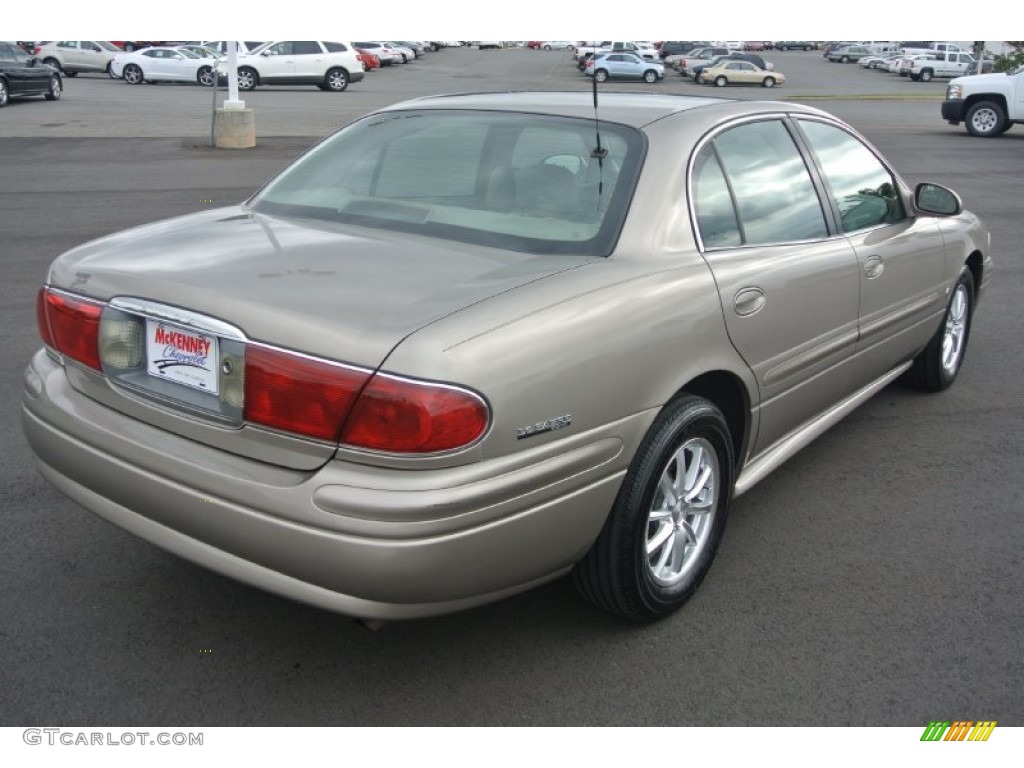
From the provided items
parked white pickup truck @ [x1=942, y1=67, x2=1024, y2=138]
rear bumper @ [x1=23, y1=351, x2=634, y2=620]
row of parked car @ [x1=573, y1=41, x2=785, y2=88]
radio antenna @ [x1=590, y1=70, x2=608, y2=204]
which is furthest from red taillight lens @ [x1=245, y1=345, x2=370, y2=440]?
row of parked car @ [x1=573, y1=41, x2=785, y2=88]

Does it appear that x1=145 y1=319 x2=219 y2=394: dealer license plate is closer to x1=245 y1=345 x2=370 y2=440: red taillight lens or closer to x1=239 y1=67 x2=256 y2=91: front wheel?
x1=245 y1=345 x2=370 y2=440: red taillight lens

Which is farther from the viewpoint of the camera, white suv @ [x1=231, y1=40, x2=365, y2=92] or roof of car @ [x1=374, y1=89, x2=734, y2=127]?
white suv @ [x1=231, y1=40, x2=365, y2=92]

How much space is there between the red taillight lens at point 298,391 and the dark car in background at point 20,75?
24.0m

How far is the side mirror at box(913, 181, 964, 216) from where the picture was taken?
15.5 ft

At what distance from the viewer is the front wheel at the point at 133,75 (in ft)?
115

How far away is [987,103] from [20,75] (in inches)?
Result: 847

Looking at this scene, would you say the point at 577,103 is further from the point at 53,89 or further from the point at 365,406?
the point at 53,89

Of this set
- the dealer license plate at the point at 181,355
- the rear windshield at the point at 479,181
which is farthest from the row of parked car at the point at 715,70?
the dealer license plate at the point at 181,355

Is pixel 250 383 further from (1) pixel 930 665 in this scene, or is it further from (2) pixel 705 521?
(1) pixel 930 665

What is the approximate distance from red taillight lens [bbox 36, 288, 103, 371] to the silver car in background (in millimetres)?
10

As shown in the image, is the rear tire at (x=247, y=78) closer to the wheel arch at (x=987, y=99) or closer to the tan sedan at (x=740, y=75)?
the tan sedan at (x=740, y=75)

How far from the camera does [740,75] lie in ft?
141

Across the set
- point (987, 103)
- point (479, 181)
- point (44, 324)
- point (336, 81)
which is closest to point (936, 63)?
point (336, 81)

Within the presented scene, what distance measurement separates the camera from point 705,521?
3365mm
